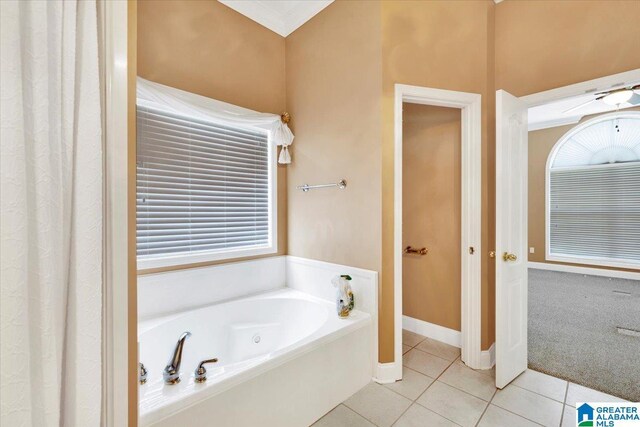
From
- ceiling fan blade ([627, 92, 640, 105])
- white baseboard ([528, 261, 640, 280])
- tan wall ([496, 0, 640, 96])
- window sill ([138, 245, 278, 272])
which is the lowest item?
white baseboard ([528, 261, 640, 280])

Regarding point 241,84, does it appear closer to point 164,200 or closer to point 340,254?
point 164,200

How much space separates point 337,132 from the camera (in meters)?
2.33

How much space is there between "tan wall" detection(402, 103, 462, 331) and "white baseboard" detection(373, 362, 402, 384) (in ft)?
2.95

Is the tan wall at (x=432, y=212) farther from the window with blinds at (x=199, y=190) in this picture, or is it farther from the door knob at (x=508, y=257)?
the window with blinds at (x=199, y=190)

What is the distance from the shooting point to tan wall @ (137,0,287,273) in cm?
197

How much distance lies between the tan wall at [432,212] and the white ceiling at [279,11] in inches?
50.4

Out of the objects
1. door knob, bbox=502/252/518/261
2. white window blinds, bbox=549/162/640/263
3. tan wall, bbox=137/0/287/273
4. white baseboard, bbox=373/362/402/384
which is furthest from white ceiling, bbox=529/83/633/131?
white baseboard, bbox=373/362/402/384

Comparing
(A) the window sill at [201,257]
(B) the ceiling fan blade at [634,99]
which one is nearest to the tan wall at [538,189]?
(B) the ceiling fan blade at [634,99]

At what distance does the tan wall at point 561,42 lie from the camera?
70.8 inches

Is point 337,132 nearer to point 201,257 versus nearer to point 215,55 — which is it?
point 215,55

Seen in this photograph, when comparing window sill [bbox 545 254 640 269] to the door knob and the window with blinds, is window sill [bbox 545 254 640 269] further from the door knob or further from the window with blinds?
the window with blinds

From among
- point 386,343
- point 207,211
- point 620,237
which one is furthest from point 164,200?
point 620,237

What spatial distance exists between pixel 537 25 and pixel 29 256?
3222mm

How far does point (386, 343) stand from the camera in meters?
2.07
